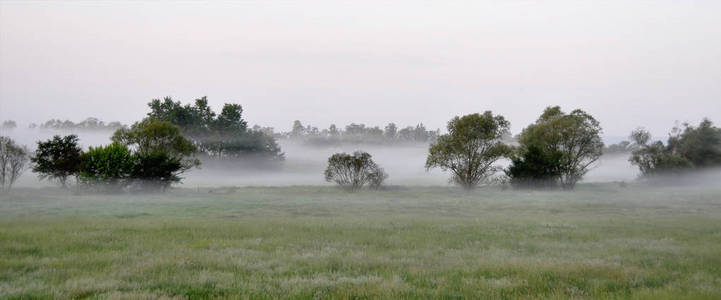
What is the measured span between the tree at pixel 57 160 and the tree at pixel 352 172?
81.0 feet

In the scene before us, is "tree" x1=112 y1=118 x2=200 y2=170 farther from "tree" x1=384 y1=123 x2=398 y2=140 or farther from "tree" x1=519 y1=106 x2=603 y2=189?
"tree" x1=384 y1=123 x2=398 y2=140

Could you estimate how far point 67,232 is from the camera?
1462 centimetres

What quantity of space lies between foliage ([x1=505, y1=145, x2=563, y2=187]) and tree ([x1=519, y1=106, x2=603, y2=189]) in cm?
88

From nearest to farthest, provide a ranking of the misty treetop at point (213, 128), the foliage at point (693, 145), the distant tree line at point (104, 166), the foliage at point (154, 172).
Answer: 1. the distant tree line at point (104, 166)
2. the foliage at point (154, 172)
3. the foliage at point (693, 145)
4. the misty treetop at point (213, 128)

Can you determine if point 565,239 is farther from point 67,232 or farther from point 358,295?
point 67,232

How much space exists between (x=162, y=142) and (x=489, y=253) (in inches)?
2143

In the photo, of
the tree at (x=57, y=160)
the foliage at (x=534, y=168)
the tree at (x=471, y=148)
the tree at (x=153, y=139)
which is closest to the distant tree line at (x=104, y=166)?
the tree at (x=57, y=160)

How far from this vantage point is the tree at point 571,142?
56625 mm

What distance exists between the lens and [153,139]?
2283 inches

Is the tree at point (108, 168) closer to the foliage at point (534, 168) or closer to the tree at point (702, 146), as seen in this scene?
the foliage at point (534, 168)

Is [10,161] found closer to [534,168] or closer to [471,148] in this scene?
[471,148]

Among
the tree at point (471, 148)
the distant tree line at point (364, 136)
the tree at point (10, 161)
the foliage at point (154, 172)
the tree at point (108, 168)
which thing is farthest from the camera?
the distant tree line at point (364, 136)

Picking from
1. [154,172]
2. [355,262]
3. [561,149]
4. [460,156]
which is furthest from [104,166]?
[561,149]

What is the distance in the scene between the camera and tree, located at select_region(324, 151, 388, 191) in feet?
165
